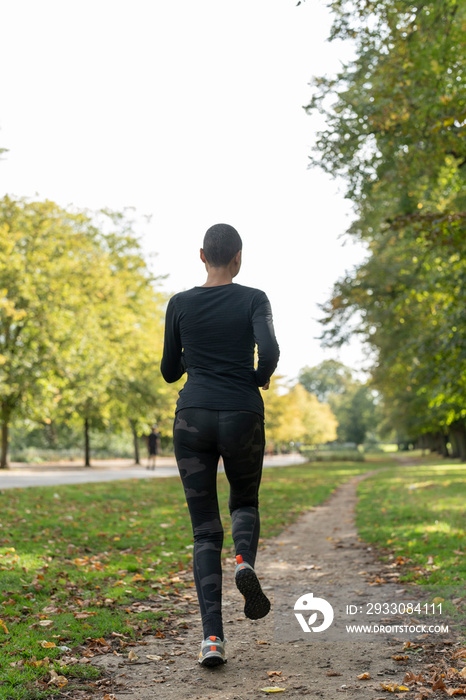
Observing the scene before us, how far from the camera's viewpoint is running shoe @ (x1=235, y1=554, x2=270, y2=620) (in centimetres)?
322

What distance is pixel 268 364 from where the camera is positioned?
343 centimetres

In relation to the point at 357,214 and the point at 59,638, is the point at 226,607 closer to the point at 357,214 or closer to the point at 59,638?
the point at 59,638

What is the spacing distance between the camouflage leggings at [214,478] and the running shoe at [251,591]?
0.51 feet

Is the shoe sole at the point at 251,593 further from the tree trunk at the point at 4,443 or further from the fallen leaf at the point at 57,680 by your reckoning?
the tree trunk at the point at 4,443

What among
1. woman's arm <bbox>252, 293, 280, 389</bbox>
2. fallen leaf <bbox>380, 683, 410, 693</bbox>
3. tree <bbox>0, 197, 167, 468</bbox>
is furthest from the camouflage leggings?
tree <bbox>0, 197, 167, 468</bbox>

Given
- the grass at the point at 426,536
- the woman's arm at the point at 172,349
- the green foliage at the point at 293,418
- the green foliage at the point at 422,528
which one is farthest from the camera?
the green foliage at the point at 293,418

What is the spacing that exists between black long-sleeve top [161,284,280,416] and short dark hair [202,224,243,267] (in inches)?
6.8

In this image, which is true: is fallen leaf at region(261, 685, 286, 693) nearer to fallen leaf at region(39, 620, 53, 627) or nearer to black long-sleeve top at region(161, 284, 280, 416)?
black long-sleeve top at region(161, 284, 280, 416)

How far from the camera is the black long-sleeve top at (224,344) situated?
3.44 m

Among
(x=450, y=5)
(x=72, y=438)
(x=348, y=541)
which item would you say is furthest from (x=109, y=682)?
(x=72, y=438)

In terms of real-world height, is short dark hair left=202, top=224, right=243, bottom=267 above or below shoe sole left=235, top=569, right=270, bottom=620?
above

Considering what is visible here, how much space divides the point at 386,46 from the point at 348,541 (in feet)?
27.0

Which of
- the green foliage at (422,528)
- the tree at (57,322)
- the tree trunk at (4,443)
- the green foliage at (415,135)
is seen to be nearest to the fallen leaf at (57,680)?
the green foliage at (422,528)

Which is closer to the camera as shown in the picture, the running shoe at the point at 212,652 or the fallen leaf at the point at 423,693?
the fallen leaf at the point at 423,693
